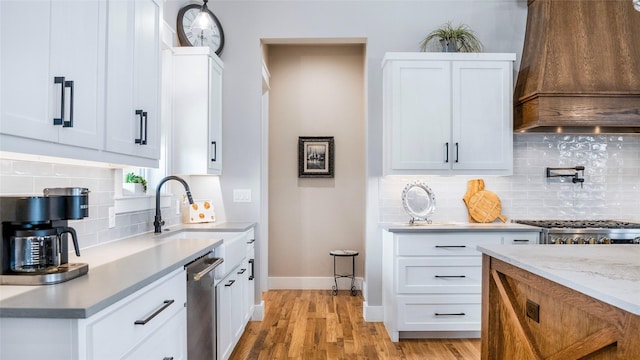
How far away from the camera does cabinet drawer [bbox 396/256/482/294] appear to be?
10.8ft

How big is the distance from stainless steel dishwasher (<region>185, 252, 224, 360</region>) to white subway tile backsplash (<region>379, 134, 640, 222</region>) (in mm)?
1912

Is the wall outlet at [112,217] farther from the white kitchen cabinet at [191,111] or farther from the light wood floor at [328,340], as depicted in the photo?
the light wood floor at [328,340]

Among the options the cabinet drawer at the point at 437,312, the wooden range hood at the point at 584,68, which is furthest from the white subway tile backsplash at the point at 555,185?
the cabinet drawer at the point at 437,312

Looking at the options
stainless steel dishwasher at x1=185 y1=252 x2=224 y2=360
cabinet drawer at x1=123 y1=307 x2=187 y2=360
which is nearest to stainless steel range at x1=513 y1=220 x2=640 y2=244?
stainless steel dishwasher at x1=185 y1=252 x2=224 y2=360

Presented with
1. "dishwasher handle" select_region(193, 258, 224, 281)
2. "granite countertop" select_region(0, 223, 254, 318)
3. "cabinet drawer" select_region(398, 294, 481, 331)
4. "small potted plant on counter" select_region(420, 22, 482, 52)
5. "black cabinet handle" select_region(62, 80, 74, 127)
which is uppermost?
"small potted plant on counter" select_region(420, 22, 482, 52)

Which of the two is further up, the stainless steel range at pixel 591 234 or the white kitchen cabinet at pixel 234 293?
the stainless steel range at pixel 591 234

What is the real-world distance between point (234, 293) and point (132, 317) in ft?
4.95

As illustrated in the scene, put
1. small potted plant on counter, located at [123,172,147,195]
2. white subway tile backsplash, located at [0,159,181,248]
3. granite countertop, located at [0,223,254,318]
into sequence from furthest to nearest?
small potted plant on counter, located at [123,172,147,195]
white subway tile backsplash, located at [0,159,181,248]
granite countertop, located at [0,223,254,318]

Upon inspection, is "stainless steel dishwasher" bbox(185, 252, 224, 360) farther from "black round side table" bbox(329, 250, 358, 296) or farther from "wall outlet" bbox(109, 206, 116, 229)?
"black round side table" bbox(329, 250, 358, 296)

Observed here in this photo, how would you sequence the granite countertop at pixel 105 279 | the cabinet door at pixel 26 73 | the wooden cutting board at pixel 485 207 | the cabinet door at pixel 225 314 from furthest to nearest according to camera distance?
the wooden cutting board at pixel 485 207
the cabinet door at pixel 225 314
the cabinet door at pixel 26 73
the granite countertop at pixel 105 279

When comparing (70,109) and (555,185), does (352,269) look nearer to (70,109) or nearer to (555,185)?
(555,185)

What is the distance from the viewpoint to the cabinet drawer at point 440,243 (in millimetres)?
3312

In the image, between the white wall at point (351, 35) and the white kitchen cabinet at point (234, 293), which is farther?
the white wall at point (351, 35)

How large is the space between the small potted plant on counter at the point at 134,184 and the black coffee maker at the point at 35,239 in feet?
4.17
